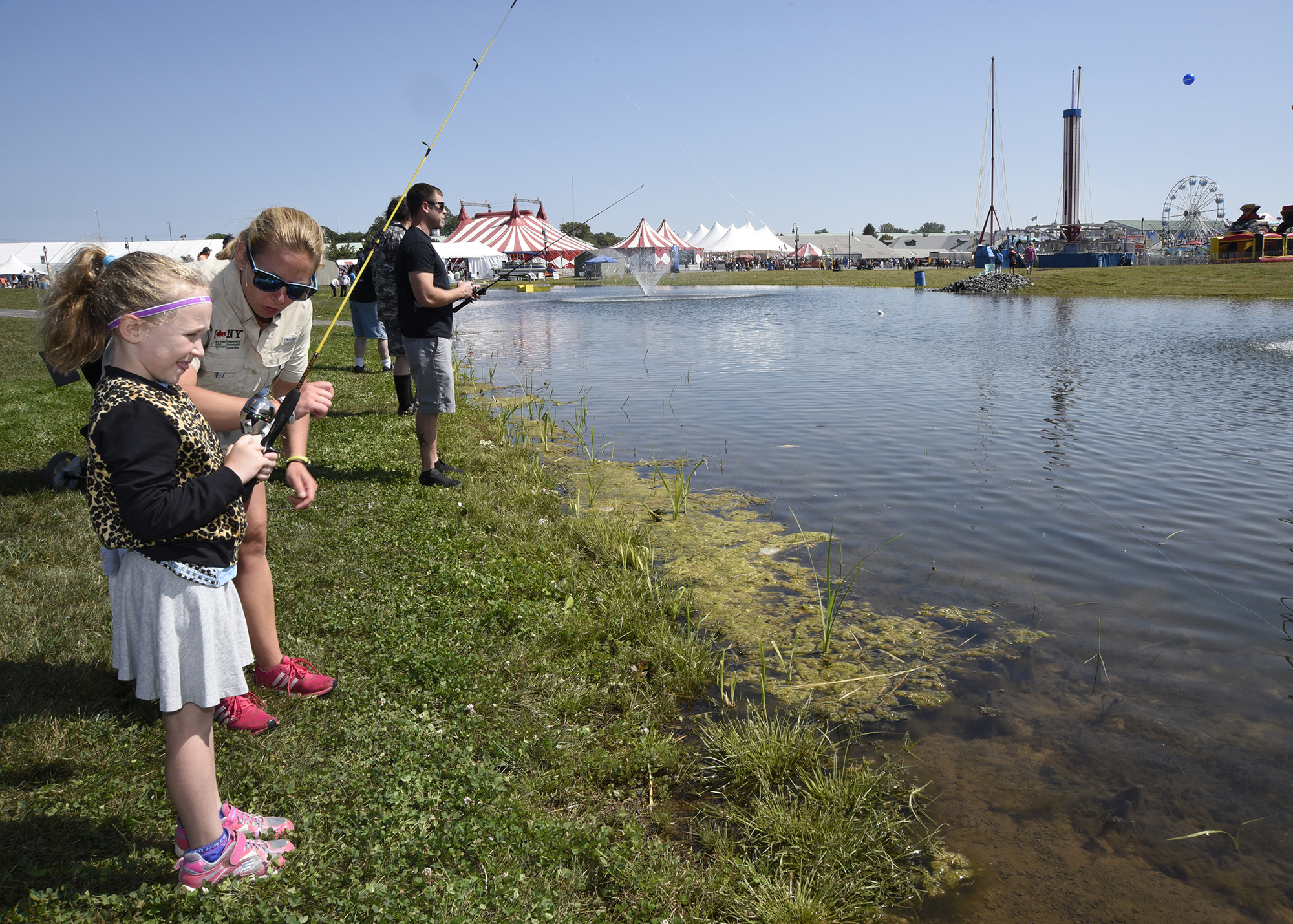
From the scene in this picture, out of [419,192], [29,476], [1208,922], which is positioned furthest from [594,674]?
[29,476]

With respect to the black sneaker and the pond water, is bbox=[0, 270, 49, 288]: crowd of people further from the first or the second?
the black sneaker

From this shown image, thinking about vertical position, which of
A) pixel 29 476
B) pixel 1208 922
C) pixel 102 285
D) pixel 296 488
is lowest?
pixel 1208 922

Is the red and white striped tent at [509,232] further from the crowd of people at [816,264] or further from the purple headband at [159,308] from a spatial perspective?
the purple headband at [159,308]

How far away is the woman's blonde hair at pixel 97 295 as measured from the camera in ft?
7.10

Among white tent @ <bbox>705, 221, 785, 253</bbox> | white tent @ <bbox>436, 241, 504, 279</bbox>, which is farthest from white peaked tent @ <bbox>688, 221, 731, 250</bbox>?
white tent @ <bbox>436, 241, 504, 279</bbox>

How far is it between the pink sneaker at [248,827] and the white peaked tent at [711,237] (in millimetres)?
67757

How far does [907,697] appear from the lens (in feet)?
12.0

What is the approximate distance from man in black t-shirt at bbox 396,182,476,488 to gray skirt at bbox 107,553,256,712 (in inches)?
148

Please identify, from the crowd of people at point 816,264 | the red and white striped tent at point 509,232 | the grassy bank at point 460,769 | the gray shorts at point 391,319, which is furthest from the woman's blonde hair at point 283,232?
the crowd of people at point 816,264

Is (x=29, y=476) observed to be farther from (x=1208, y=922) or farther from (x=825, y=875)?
(x=1208, y=922)

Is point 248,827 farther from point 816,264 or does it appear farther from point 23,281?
point 816,264

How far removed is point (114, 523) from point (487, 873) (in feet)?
4.57

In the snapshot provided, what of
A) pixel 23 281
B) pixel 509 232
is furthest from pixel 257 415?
pixel 23 281

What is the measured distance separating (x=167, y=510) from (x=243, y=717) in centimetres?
123
